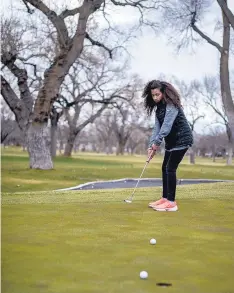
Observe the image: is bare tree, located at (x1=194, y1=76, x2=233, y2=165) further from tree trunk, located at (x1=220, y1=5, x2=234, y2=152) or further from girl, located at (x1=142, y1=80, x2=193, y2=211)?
girl, located at (x1=142, y1=80, x2=193, y2=211)

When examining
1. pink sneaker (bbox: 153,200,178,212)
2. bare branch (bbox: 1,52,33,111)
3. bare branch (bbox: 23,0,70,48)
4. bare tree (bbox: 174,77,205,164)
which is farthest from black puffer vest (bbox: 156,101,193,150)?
bare tree (bbox: 174,77,205,164)

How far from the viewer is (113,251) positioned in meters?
3.93

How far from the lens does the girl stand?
666 cm

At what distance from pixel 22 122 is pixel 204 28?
31.5 ft

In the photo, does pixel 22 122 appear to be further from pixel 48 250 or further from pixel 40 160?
pixel 48 250

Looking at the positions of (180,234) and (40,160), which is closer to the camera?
(180,234)

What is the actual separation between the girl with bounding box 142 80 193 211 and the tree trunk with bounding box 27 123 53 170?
15744 millimetres

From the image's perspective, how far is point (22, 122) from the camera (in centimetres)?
2355

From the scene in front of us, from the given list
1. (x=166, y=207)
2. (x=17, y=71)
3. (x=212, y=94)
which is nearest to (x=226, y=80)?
(x=17, y=71)

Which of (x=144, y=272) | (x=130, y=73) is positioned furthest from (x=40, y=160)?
(x=130, y=73)

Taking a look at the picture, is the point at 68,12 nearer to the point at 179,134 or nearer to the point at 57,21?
the point at 57,21

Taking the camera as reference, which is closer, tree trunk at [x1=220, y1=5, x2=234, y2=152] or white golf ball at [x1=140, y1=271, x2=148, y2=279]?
white golf ball at [x1=140, y1=271, x2=148, y2=279]

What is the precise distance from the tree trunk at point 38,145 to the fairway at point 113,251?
631 inches

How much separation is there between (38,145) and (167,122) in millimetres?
16344
